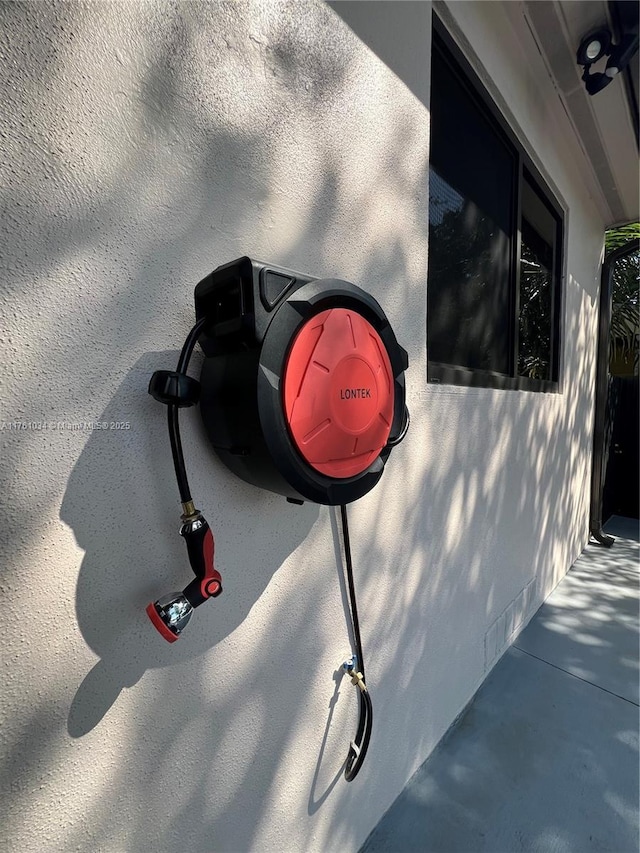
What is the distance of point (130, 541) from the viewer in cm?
60

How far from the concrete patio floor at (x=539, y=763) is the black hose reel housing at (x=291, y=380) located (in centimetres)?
115

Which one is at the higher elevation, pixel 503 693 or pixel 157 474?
pixel 157 474

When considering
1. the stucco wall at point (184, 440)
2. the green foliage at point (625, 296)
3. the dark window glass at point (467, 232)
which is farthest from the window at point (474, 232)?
the green foliage at point (625, 296)

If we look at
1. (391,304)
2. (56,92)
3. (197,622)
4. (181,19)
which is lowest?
(197,622)

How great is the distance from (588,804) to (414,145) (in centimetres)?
194

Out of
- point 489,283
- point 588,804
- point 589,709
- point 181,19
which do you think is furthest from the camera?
point 489,283

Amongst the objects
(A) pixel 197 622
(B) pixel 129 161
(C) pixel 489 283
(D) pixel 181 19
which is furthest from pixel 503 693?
(D) pixel 181 19

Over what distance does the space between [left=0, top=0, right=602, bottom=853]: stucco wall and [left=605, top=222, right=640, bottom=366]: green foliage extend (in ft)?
15.5

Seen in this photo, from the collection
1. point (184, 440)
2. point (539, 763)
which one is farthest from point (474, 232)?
point (539, 763)

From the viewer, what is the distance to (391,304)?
1.09 metres

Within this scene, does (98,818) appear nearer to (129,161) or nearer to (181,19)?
(129,161)

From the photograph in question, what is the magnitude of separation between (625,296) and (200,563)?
5.83m

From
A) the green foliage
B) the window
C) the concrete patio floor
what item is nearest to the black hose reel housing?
the window

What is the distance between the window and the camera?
4.93 feet
